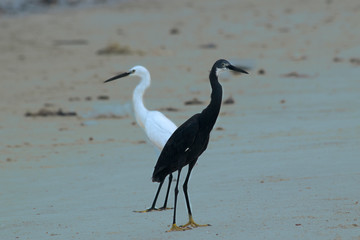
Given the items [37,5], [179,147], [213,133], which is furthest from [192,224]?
[37,5]

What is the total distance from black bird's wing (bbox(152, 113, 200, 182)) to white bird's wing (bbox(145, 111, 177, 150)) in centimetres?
133

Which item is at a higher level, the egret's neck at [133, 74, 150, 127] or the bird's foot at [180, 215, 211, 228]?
the egret's neck at [133, 74, 150, 127]

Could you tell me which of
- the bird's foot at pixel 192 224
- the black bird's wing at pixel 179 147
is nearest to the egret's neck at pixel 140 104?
the black bird's wing at pixel 179 147

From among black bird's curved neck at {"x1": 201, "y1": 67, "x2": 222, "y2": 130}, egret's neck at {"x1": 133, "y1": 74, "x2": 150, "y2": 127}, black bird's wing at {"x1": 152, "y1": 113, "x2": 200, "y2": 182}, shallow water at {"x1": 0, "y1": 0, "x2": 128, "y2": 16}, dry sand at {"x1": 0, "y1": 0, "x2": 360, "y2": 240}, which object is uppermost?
black bird's curved neck at {"x1": 201, "y1": 67, "x2": 222, "y2": 130}

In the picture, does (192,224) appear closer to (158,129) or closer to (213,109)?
(213,109)

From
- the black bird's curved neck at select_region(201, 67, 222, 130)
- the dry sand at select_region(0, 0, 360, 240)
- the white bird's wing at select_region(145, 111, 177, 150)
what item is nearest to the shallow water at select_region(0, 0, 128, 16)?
the dry sand at select_region(0, 0, 360, 240)

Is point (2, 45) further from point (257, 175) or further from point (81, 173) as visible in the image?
point (257, 175)

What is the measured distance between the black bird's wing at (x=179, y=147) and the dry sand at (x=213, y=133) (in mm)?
482

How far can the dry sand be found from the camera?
6035 millimetres

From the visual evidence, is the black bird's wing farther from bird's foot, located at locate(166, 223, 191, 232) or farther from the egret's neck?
the egret's neck

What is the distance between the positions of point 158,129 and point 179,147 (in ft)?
5.71

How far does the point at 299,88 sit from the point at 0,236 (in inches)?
287

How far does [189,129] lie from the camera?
5.80m

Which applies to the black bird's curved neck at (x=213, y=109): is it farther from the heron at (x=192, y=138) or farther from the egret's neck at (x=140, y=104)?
the egret's neck at (x=140, y=104)
